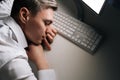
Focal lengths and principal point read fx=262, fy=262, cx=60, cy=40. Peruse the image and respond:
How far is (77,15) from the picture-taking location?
134 cm

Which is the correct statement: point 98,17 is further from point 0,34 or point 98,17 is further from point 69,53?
point 0,34

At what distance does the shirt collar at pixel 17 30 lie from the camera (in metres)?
1.11

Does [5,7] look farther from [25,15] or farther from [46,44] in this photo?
[46,44]

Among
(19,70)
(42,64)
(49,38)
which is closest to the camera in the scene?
(19,70)

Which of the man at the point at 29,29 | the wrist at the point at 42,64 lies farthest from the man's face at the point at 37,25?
the wrist at the point at 42,64

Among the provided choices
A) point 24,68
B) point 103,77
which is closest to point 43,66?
point 24,68

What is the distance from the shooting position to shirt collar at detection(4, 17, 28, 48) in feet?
3.65

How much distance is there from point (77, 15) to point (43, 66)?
0.36 metres

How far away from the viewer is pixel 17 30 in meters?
1.13

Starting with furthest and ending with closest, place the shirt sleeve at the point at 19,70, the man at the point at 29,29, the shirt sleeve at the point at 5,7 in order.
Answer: the shirt sleeve at the point at 5,7, the man at the point at 29,29, the shirt sleeve at the point at 19,70

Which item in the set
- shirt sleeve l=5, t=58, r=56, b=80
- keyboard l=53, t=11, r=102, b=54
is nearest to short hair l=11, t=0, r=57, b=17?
keyboard l=53, t=11, r=102, b=54

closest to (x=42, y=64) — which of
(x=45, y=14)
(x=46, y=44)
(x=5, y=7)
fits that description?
(x=46, y=44)

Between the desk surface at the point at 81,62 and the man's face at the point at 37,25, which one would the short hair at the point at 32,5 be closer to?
the man's face at the point at 37,25

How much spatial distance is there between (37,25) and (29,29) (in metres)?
0.04
